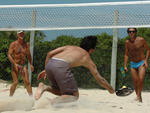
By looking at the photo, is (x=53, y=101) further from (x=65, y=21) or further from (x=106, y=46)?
(x=106, y=46)

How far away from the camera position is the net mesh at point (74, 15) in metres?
9.08

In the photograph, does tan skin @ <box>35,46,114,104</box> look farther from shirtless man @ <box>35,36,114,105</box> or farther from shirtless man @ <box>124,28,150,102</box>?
shirtless man @ <box>124,28,150,102</box>

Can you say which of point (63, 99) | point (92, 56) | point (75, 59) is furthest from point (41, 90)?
point (92, 56)

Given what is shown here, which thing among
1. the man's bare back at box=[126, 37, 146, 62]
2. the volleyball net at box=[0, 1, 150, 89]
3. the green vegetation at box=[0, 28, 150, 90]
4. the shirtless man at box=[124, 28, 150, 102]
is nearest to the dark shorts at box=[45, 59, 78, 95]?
the shirtless man at box=[124, 28, 150, 102]

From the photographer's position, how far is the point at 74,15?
9.63 meters

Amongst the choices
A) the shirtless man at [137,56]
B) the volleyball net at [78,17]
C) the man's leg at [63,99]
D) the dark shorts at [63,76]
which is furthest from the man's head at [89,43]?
the volleyball net at [78,17]

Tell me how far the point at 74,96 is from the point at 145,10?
451cm

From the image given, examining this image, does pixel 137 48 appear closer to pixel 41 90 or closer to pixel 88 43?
pixel 88 43

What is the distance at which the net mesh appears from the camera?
908cm

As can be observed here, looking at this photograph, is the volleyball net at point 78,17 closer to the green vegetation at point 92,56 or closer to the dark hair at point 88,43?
the green vegetation at point 92,56

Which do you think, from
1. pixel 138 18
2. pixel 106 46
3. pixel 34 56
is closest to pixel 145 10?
pixel 138 18

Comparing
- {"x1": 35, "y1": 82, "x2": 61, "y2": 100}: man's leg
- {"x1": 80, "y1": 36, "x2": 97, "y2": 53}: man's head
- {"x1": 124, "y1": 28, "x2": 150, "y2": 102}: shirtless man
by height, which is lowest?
{"x1": 124, "y1": 28, "x2": 150, "y2": 102}: shirtless man

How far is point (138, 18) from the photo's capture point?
8.86m

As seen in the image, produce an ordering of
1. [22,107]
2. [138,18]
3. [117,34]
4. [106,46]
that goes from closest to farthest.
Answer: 1. [22,107]
2. [138,18]
3. [117,34]
4. [106,46]
